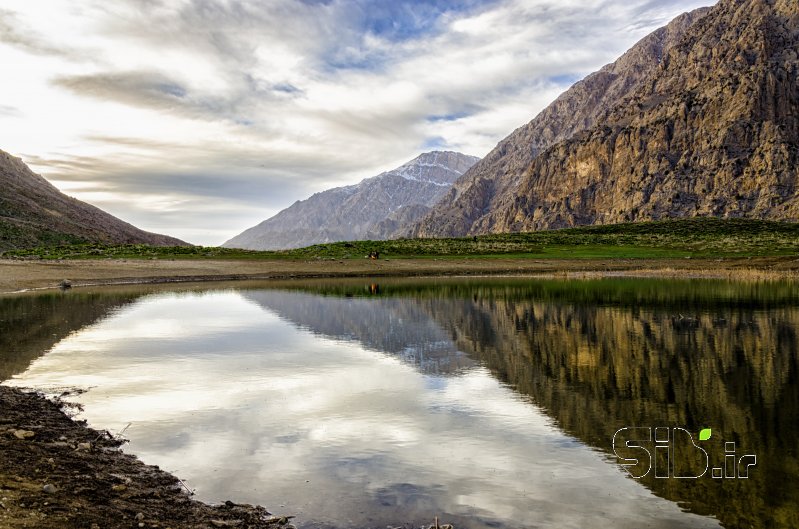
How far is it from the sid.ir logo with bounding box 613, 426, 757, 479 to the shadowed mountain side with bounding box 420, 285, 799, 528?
0.98 ft

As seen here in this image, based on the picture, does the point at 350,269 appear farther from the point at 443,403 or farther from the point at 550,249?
the point at 443,403

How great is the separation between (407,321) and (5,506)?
31316 mm

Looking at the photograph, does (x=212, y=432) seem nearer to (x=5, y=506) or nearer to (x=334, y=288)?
(x=5, y=506)

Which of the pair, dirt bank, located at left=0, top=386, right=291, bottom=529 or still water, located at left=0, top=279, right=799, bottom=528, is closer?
dirt bank, located at left=0, top=386, right=291, bottom=529

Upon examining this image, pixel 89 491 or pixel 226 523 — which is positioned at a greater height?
pixel 89 491

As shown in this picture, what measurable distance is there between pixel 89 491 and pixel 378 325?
1088 inches

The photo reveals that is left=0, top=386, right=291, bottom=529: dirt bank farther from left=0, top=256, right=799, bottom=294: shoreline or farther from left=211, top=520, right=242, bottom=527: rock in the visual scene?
left=0, top=256, right=799, bottom=294: shoreline

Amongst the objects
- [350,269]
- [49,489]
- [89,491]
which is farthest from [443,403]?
[350,269]

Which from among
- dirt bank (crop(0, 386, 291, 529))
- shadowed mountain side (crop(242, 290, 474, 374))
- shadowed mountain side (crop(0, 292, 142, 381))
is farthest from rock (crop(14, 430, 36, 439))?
shadowed mountain side (crop(242, 290, 474, 374))

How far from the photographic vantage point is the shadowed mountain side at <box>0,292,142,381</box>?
89.9 feet

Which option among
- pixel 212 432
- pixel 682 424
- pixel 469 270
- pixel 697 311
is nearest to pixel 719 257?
pixel 469 270

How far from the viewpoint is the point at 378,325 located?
127 ft

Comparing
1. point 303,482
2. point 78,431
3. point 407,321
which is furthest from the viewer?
point 407,321

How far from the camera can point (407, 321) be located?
4031cm
